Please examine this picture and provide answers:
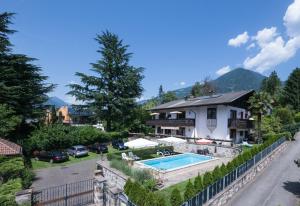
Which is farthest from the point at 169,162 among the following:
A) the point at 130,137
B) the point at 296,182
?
the point at 130,137

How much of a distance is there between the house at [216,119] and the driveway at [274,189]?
1344cm

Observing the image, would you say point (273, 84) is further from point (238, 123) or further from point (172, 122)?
point (238, 123)

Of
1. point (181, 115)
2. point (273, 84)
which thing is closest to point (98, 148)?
point (181, 115)

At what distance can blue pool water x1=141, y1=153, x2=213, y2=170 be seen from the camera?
30.1 meters

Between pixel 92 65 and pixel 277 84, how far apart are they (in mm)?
66390

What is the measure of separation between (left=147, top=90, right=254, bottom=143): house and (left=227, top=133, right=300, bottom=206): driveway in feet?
44.1

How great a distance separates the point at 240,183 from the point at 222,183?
3219 millimetres

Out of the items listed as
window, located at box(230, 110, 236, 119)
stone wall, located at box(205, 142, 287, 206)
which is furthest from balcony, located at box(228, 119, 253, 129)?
stone wall, located at box(205, 142, 287, 206)

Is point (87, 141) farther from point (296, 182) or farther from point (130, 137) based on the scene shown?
point (296, 182)

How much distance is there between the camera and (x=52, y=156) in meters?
31.8

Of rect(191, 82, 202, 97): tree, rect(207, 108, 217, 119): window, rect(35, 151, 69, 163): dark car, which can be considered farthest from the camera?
rect(191, 82, 202, 97): tree

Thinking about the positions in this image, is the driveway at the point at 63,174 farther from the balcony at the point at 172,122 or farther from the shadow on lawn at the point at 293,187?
the balcony at the point at 172,122

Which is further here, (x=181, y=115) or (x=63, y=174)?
(x=181, y=115)

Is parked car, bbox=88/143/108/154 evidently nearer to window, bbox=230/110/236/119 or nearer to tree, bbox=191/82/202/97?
window, bbox=230/110/236/119
